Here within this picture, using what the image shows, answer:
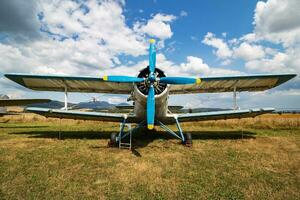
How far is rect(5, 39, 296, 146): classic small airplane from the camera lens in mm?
8672

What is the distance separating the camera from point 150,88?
8391mm

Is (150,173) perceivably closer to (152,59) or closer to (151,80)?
(151,80)

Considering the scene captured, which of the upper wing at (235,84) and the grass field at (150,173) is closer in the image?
the grass field at (150,173)

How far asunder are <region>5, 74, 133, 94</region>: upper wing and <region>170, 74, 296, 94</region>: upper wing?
3.47 meters

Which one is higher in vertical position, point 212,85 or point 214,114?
point 212,85

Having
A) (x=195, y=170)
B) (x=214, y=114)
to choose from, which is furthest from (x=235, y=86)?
(x=195, y=170)

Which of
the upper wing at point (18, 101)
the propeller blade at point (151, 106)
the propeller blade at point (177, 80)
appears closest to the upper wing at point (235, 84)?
the propeller blade at point (177, 80)

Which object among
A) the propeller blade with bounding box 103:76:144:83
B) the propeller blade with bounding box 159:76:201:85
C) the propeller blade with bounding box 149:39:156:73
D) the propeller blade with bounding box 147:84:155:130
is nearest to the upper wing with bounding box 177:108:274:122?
the propeller blade with bounding box 159:76:201:85

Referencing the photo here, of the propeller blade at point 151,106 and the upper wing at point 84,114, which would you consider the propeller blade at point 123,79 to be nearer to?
the propeller blade at point 151,106

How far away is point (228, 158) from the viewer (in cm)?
729

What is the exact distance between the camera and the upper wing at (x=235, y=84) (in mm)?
10797

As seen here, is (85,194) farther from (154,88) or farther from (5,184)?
(154,88)

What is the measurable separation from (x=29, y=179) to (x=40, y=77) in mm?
6646

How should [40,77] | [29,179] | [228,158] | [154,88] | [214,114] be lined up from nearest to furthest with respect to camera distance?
[29,179], [228,158], [154,88], [40,77], [214,114]
